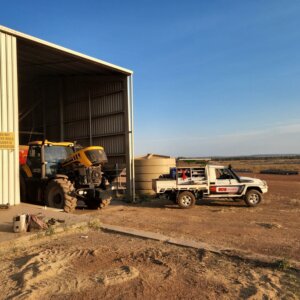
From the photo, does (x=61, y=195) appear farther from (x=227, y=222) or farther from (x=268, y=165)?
(x=268, y=165)

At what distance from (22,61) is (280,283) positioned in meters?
16.8

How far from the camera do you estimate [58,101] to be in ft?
75.1

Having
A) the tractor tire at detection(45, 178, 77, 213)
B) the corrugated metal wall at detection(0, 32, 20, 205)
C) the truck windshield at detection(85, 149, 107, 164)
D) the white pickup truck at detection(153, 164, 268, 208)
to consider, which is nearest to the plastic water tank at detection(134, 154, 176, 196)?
the white pickup truck at detection(153, 164, 268, 208)

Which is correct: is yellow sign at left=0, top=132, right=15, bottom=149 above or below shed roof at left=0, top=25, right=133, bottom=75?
below

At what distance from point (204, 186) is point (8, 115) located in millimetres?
8226

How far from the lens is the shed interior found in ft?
59.6

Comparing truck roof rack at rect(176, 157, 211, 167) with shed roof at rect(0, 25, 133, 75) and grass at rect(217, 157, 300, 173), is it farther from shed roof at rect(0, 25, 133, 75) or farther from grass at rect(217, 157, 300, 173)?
grass at rect(217, 157, 300, 173)

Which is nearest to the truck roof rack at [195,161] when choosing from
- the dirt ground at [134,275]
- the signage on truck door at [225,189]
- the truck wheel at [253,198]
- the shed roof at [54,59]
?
the signage on truck door at [225,189]

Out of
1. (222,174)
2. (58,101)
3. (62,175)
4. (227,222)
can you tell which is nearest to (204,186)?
(222,174)

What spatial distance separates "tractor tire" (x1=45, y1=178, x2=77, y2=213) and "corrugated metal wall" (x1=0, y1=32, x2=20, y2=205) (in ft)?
5.76

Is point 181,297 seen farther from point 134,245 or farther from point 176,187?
point 176,187

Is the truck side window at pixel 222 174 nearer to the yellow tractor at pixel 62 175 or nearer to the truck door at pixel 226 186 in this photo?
the truck door at pixel 226 186

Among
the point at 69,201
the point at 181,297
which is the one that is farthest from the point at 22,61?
the point at 181,297

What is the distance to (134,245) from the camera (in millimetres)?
7629
